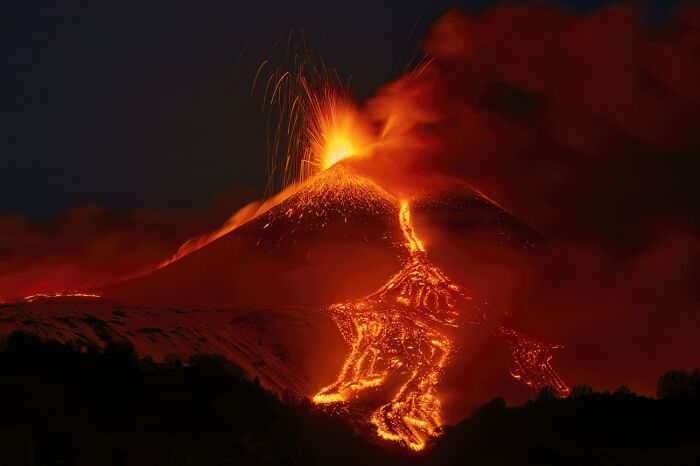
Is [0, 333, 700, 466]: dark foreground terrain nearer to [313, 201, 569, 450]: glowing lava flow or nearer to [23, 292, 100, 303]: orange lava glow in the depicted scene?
[313, 201, 569, 450]: glowing lava flow

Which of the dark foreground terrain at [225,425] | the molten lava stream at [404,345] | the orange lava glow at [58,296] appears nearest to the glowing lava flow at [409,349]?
the molten lava stream at [404,345]

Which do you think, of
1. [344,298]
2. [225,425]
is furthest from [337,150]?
[225,425]

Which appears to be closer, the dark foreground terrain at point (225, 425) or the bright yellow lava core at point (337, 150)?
the dark foreground terrain at point (225, 425)

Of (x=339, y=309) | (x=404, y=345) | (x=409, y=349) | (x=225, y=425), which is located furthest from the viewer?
(x=339, y=309)

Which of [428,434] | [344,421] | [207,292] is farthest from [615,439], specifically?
[207,292]

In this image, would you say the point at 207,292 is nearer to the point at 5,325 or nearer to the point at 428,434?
the point at 5,325

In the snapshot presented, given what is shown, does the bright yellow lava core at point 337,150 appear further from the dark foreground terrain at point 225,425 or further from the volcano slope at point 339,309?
the dark foreground terrain at point 225,425

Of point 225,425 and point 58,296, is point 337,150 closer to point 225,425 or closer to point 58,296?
point 58,296
